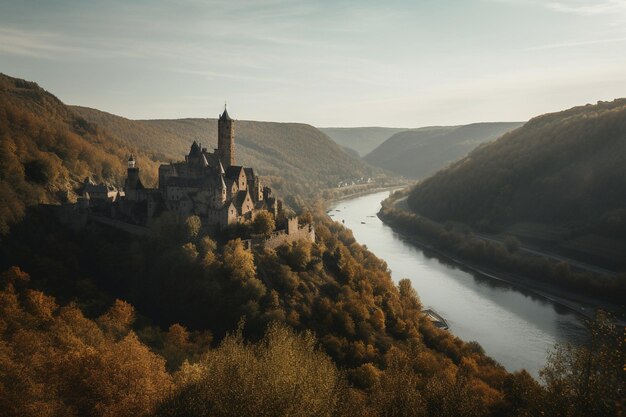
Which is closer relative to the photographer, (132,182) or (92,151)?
(132,182)

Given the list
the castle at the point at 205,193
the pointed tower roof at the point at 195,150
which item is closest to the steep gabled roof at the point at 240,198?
the castle at the point at 205,193

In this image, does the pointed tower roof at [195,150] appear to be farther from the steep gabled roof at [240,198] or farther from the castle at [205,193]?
the steep gabled roof at [240,198]

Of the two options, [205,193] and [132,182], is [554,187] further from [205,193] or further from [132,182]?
[132,182]

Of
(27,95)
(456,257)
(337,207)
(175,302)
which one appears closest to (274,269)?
(175,302)

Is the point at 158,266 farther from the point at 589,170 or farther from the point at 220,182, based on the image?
the point at 589,170

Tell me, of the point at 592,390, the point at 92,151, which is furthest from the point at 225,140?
the point at 592,390
